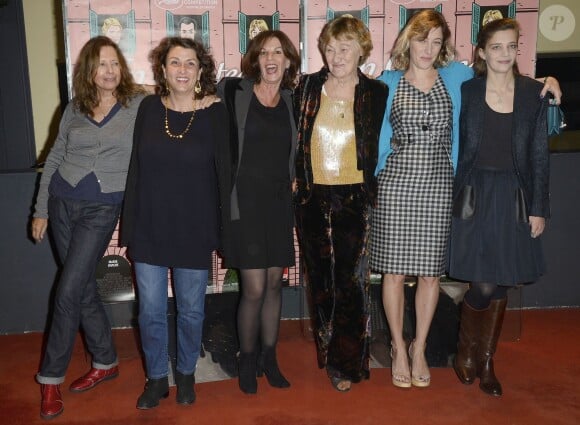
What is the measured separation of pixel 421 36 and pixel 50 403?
2160 millimetres

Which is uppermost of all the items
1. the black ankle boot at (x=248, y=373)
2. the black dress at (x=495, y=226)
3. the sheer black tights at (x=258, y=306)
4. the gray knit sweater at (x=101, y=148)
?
the gray knit sweater at (x=101, y=148)

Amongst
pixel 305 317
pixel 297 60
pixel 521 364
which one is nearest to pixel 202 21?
pixel 297 60

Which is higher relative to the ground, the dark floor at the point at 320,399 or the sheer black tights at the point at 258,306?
the sheer black tights at the point at 258,306

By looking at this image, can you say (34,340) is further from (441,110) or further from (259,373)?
(441,110)

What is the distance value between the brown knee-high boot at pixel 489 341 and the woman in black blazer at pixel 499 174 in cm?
4

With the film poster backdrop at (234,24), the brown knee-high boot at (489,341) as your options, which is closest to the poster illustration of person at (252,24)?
the film poster backdrop at (234,24)

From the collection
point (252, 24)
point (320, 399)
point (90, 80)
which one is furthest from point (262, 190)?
point (252, 24)

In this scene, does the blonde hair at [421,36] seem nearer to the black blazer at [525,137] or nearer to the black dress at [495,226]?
the black blazer at [525,137]

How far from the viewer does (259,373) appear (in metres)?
2.82

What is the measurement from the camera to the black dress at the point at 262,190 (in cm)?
241

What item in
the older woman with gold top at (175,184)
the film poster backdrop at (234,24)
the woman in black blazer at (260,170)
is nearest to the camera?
the older woman with gold top at (175,184)

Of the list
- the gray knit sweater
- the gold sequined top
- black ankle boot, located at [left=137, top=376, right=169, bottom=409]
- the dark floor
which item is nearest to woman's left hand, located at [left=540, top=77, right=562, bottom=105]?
the gold sequined top

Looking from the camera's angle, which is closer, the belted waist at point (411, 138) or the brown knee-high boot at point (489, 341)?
the belted waist at point (411, 138)

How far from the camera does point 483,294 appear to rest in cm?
264
